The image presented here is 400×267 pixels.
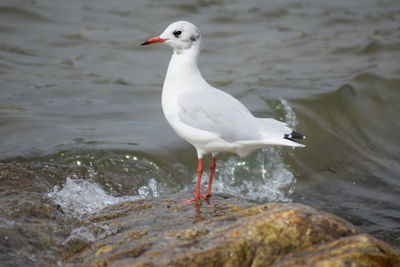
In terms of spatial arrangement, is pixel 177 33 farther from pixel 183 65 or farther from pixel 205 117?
pixel 205 117

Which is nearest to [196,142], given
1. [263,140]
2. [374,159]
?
[263,140]

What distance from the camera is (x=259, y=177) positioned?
733cm

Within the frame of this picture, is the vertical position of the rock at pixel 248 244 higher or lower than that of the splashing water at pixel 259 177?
higher

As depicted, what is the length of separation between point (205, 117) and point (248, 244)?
161 centimetres

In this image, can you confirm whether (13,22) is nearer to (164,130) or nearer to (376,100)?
(164,130)

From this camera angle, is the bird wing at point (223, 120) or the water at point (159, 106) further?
the water at point (159, 106)

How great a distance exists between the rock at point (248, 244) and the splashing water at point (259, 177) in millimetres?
2724

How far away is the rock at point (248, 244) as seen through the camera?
331 cm

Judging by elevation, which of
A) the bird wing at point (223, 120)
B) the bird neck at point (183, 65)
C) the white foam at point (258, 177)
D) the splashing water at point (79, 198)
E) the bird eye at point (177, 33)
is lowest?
the white foam at point (258, 177)

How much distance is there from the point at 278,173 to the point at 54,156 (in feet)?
9.04

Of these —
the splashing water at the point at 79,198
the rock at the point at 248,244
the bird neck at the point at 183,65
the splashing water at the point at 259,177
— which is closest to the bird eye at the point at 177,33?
the bird neck at the point at 183,65

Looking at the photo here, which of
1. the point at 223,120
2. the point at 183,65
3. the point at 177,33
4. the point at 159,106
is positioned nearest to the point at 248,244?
the point at 223,120

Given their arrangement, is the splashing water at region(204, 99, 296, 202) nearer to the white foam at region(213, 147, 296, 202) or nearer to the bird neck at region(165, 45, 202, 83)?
the white foam at region(213, 147, 296, 202)

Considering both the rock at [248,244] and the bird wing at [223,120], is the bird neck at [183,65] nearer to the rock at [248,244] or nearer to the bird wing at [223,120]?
the bird wing at [223,120]
